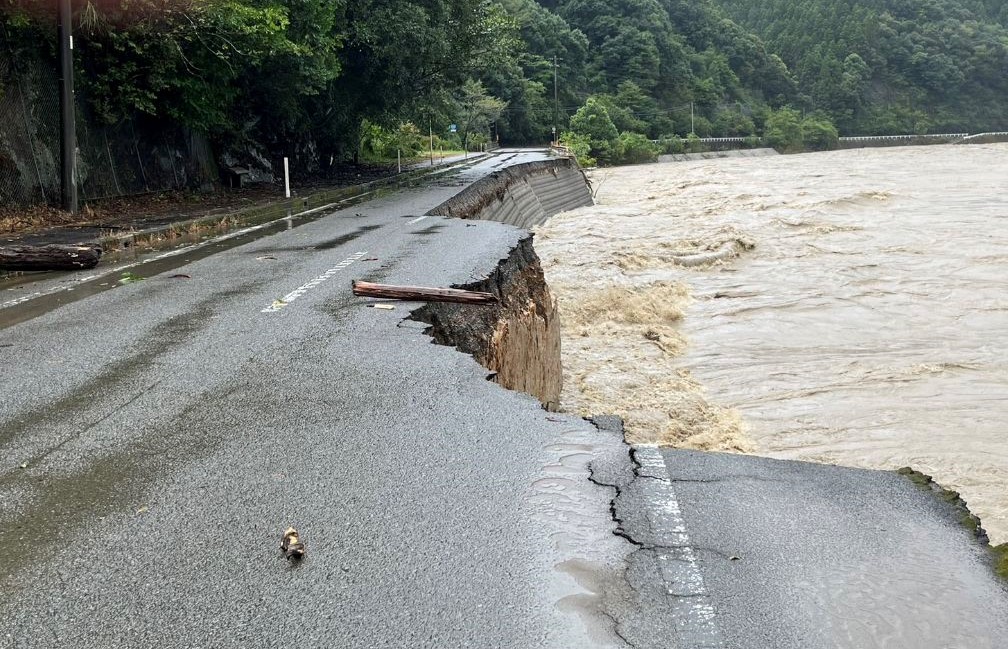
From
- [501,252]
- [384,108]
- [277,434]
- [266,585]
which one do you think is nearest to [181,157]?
[384,108]

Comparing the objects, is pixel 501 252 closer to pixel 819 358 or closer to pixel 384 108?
pixel 819 358

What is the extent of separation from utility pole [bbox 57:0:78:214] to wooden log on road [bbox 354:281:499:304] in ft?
31.4

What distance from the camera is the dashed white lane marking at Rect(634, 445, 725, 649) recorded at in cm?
284

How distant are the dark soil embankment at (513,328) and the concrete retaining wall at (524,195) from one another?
7245 mm

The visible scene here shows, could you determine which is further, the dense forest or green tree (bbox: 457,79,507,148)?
green tree (bbox: 457,79,507,148)

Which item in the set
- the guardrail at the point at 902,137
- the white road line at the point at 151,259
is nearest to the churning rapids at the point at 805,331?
the white road line at the point at 151,259

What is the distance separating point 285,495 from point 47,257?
870 cm

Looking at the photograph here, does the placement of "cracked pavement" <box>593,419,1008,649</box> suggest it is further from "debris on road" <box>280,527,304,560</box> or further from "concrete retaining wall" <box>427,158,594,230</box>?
"concrete retaining wall" <box>427,158,594,230</box>

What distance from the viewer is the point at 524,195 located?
30172 millimetres

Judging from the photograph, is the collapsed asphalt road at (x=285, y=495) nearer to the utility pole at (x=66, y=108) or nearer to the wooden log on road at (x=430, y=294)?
the wooden log on road at (x=430, y=294)

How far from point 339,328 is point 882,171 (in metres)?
47.7

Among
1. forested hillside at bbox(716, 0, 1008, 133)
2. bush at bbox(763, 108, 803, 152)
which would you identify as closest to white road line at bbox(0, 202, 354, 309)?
bush at bbox(763, 108, 803, 152)

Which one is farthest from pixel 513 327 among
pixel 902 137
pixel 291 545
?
pixel 902 137

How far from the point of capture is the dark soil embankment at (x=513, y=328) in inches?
300
